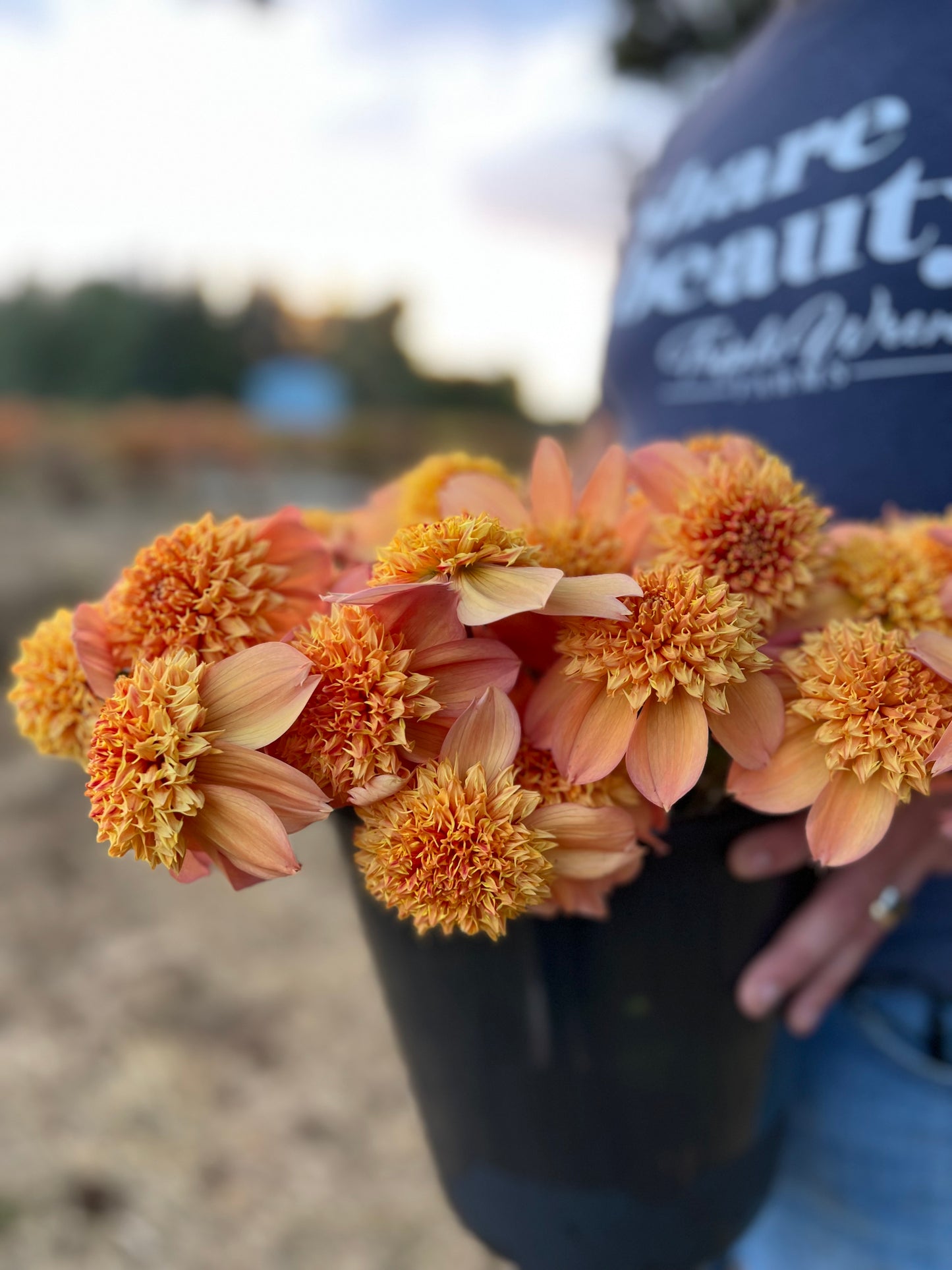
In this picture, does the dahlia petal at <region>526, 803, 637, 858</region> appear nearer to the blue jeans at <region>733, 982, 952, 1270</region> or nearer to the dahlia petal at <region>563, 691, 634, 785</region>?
the dahlia petal at <region>563, 691, 634, 785</region>

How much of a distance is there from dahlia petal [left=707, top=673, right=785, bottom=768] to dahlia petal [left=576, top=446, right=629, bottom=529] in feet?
0.30

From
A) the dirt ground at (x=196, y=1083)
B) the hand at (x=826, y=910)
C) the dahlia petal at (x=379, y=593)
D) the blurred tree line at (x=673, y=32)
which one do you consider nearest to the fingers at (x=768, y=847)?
the hand at (x=826, y=910)

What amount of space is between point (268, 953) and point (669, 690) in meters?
2.26

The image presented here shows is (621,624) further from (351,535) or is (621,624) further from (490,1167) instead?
(490,1167)

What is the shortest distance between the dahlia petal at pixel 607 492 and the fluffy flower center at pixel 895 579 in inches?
3.4

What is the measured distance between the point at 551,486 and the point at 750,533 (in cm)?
8

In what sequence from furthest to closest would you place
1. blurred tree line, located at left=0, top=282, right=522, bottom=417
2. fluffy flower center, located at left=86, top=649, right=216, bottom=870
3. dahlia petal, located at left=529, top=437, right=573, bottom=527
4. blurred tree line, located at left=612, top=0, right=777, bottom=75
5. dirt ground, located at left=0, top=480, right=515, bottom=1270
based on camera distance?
blurred tree line, located at left=0, top=282, right=522, bottom=417 → blurred tree line, located at left=612, top=0, right=777, bottom=75 → dirt ground, located at left=0, top=480, right=515, bottom=1270 → dahlia petal, located at left=529, top=437, right=573, bottom=527 → fluffy flower center, located at left=86, top=649, right=216, bottom=870

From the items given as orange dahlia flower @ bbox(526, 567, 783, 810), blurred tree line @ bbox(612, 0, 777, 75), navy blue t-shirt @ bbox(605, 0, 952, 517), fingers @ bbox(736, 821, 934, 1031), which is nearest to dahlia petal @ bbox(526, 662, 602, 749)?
orange dahlia flower @ bbox(526, 567, 783, 810)

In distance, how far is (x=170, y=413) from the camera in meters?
11.4

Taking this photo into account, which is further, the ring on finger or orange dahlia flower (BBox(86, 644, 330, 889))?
the ring on finger

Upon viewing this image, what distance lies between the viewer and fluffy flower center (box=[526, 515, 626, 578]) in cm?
36

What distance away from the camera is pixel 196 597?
0.33 m

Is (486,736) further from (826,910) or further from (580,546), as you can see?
(826,910)

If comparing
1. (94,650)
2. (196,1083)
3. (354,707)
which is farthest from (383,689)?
(196,1083)
